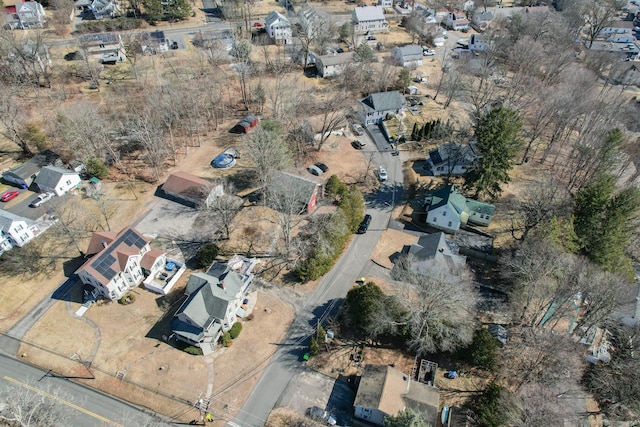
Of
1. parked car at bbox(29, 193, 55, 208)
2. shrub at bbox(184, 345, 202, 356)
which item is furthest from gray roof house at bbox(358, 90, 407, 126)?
parked car at bbox(29, 193, 55, 208)

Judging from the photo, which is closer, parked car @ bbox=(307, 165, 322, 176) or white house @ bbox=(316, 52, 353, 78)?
parked car @ bbox=(307, 165, 322, 176)

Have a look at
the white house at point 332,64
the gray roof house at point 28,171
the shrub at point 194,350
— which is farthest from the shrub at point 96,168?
the white house at point 332,64

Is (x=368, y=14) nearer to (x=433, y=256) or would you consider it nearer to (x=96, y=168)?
(x=96, y=168)

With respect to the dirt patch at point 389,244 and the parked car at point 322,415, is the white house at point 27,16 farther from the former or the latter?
the parked car at point 322,415

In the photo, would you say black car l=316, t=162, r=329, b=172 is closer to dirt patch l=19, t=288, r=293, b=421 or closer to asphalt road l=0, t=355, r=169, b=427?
dirt patch l=19, t=288, r=293, b=421

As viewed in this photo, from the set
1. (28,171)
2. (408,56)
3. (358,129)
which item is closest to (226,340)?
(28,171)

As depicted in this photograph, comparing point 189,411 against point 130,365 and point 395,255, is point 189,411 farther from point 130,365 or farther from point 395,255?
point 395,255
